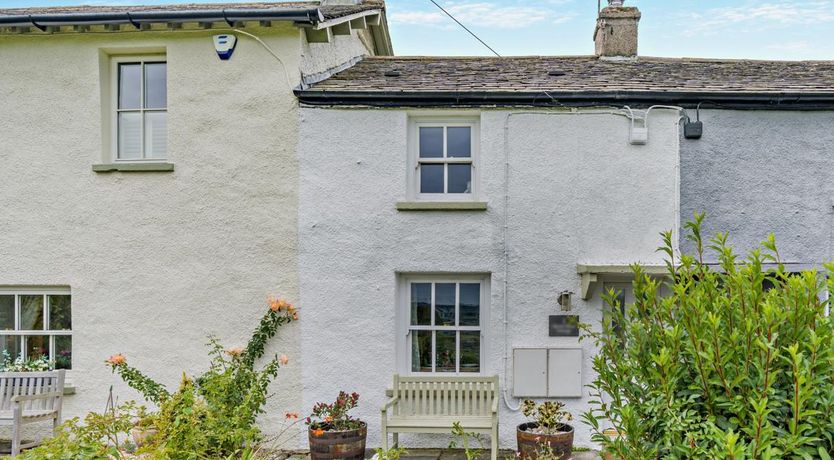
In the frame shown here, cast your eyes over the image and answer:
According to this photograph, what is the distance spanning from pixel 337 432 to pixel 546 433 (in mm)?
2387

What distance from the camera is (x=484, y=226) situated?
899 cm

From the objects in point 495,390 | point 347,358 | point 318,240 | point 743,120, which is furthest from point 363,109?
point 743,120

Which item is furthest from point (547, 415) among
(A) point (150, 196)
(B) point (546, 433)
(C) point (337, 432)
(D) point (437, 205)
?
(A) point (150, 196)

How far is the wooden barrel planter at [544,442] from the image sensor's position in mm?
7879

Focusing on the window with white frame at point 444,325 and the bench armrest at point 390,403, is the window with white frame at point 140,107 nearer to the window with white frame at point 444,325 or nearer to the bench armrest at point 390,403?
the window with white frame at point 444,325

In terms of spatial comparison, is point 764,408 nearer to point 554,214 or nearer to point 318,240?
point 554,214

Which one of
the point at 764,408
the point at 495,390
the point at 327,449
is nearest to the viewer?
the point at 764,408

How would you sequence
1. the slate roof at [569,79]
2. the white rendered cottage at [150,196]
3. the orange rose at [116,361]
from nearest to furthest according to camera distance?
the orange rose at [116,361] < the slate roof at [569,79] < the white rendered cottage at [150,196]

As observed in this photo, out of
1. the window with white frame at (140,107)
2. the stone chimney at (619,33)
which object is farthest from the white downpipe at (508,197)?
the window with white frame at (140,107)

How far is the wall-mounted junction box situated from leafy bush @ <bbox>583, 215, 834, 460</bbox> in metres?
4.97

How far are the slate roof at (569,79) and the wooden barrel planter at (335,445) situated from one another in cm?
411

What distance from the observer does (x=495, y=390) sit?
871 centimetres

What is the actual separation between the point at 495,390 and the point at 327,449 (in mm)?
2147

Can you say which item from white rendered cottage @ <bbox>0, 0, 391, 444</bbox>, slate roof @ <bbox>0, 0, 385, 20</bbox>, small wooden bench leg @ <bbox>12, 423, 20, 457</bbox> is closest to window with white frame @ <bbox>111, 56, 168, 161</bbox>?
white rendered cottage @ <bbox>0, 0, 391, 444</bbox>
